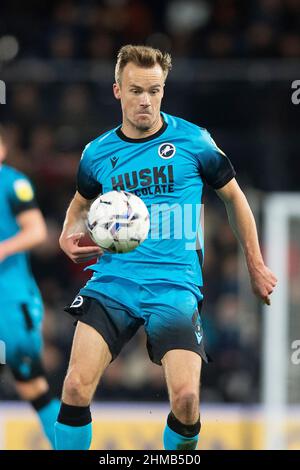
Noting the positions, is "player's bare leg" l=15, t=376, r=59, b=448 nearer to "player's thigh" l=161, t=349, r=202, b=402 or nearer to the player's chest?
"player's thigh" l=161, t=349, r=202, b=402

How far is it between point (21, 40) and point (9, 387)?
3032mm

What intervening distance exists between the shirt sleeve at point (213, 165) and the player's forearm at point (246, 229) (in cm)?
12

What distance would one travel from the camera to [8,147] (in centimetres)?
914

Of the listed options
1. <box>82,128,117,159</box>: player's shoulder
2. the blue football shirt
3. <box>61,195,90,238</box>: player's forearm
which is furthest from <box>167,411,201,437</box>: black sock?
<box>82,128,117,159</box>: player's shoulder

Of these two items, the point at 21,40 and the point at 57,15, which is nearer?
the point at 21,40

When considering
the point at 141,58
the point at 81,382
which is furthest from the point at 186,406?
the point at 141,58

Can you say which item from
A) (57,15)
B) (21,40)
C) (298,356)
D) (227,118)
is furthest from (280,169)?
(57,15)

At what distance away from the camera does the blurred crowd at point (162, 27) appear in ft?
32.6

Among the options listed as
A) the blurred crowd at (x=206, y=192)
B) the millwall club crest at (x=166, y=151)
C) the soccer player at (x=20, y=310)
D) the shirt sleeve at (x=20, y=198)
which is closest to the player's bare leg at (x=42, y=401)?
the soccer player at (x=20, y=310)

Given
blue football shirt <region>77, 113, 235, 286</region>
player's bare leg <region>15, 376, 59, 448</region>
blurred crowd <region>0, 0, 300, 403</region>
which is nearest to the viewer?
blue football shirt <region>77, 113, 235, 286</region>

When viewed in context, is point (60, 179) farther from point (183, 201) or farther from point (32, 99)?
point (183, 201)

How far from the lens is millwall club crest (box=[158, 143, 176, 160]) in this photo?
531 centimetres

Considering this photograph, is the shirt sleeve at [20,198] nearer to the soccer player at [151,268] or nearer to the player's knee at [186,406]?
the soccer player at [151,268]

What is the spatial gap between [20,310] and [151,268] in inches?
93.7
